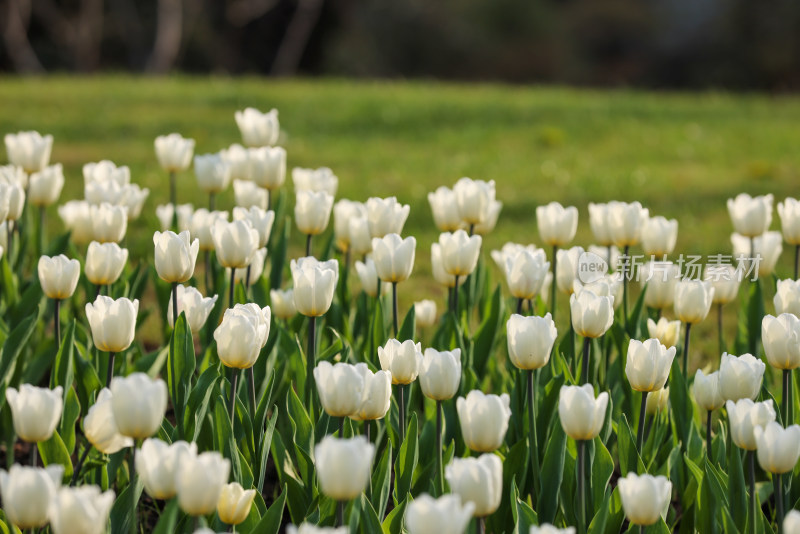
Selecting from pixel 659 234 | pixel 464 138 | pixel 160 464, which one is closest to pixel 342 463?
pixel 160 464

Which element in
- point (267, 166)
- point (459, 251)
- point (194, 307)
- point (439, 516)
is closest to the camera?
point (439, 516)

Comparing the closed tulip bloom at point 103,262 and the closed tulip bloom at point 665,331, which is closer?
the closed tulip bloom at point 103,262

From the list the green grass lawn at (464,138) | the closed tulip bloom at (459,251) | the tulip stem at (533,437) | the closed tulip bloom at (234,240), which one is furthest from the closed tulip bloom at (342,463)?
the green grass lawn at (464,138)

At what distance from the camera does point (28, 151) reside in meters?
3.02

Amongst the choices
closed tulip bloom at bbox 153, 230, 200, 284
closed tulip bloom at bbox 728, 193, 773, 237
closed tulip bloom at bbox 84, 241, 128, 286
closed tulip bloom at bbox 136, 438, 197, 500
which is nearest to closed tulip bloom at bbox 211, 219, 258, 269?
closed tulip bloom at bbox 153, 230, 200, 284

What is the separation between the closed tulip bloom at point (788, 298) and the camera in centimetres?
225

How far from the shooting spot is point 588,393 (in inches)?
68.2

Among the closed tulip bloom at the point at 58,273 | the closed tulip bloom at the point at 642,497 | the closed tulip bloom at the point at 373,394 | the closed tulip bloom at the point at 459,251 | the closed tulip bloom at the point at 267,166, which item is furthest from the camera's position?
the closed tulip bloom at the point at 267,166

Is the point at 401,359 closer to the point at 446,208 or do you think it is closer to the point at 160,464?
the point at 160,464

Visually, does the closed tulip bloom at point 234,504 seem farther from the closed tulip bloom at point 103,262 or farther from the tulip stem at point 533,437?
the closed tulip bloom at point 103,262

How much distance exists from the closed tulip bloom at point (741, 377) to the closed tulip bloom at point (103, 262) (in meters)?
1.35

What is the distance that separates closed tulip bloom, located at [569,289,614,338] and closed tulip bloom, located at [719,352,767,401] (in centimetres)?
26

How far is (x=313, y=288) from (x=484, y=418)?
0.56 m

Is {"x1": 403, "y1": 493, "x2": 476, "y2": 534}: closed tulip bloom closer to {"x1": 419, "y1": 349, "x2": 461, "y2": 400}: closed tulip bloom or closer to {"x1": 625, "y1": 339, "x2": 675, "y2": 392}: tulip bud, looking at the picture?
{"x1": 419, "y1": 349, "x2": 461, "y2": 400}: closed tulip bloom
